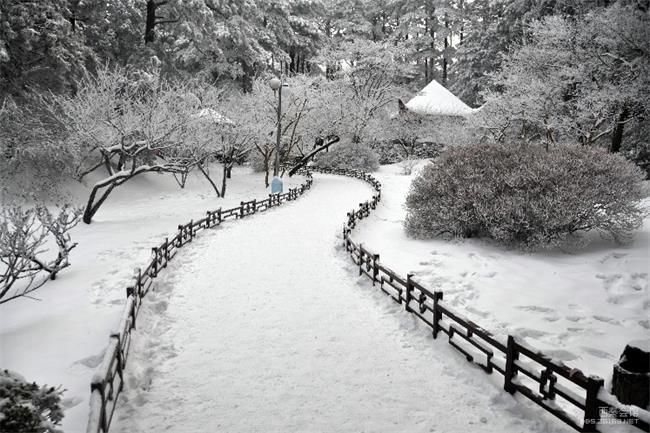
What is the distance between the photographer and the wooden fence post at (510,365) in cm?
577

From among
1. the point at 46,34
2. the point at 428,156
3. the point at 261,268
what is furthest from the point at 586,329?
the point at 428,156

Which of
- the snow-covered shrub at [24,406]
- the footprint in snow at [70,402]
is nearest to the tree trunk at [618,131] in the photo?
the footprint in snow at [70,402]

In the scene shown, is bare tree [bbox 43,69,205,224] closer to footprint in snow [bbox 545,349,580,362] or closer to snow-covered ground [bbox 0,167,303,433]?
snow-covered ground [bbox 0,167,303,433]

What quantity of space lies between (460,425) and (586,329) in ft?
14.7

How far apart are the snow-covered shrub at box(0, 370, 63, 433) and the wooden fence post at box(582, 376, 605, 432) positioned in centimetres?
556

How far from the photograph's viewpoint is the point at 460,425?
206 inches

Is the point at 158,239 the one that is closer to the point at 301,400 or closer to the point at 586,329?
the point at 301,400

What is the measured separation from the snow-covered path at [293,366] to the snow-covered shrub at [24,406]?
127cm

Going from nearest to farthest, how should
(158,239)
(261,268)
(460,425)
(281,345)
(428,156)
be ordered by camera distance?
(460,425) < (281,345) < (261,268) < (158,239) < (428,156)

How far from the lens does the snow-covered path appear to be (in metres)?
5.33

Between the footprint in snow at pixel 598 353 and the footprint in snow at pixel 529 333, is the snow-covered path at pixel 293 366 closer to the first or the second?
the footprint in snow at pixel 529 333

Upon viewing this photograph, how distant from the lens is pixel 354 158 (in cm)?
3891

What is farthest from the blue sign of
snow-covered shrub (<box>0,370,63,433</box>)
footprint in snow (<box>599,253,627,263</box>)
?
snow-covered shrub (<box>0,370,63,433</box>)

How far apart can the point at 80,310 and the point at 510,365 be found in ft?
28.1
